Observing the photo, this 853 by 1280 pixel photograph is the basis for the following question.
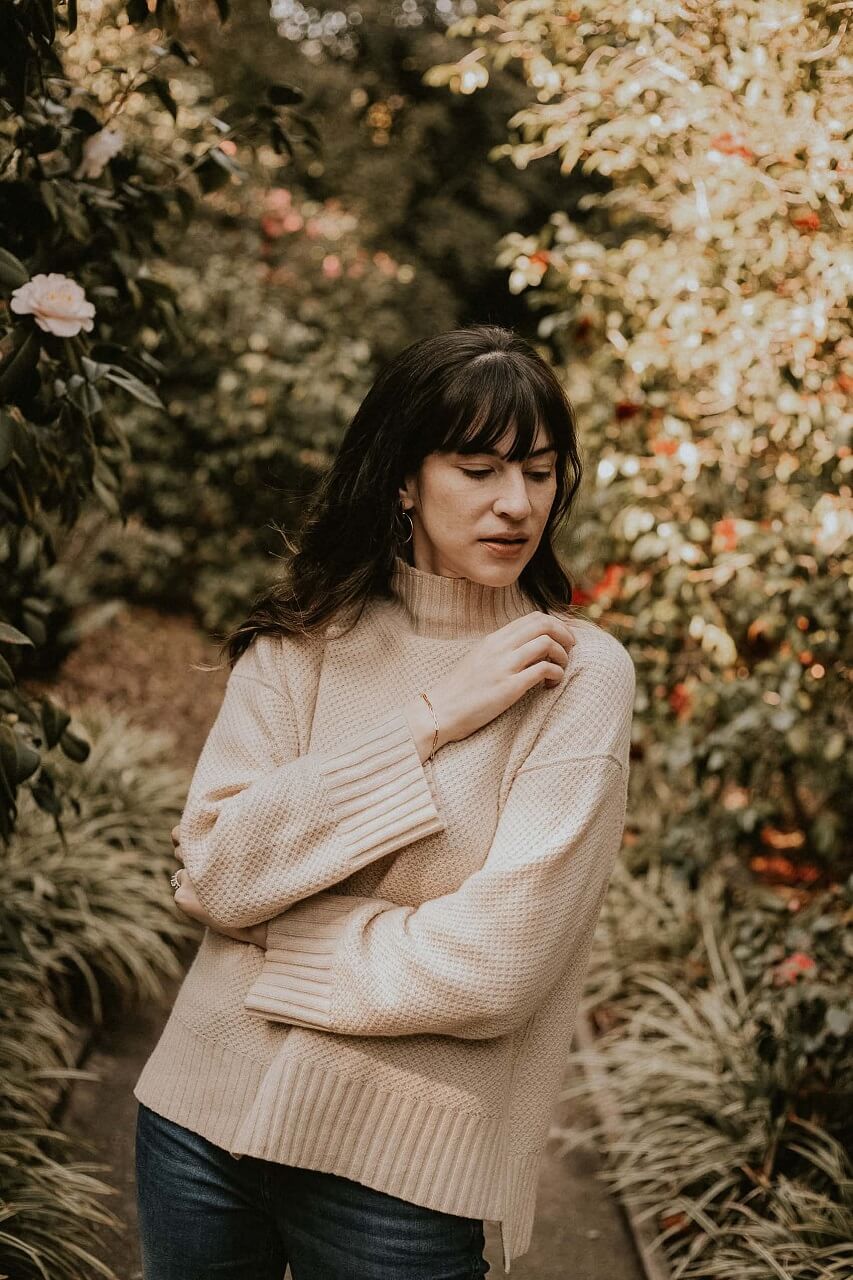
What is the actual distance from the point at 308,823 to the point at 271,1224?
0.57 m

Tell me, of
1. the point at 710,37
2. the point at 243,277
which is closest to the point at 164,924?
the point at 710,37

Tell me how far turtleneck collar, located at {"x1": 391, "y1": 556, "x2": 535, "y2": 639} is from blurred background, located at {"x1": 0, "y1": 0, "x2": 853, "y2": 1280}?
1.28 feet

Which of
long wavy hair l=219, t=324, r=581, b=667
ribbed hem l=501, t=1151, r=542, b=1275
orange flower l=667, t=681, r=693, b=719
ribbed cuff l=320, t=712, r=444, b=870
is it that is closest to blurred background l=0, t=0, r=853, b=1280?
orange flower l=667, t=681, r=693, b=719

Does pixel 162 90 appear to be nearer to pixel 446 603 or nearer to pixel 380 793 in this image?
pixel 446 603

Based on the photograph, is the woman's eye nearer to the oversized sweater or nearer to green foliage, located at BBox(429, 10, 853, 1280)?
the oversized sweater

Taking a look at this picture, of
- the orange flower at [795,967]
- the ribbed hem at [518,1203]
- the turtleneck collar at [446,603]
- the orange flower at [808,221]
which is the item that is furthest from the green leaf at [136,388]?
the orange flower at [795,967]

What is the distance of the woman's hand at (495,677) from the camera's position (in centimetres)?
164

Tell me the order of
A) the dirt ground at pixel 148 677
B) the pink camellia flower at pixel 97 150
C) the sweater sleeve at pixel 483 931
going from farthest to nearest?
the dirt ground at pixel 148 677 → the pink camellia flower at pixel 97 150 → the sweater sleeve at pixel 483 931

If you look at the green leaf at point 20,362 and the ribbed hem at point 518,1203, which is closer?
the ribbed hem at point 518,1203

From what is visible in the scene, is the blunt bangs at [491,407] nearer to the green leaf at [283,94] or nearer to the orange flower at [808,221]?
the green leaf at [283,94]

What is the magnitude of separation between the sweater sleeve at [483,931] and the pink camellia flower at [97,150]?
167 centimetres

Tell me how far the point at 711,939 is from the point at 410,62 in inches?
399

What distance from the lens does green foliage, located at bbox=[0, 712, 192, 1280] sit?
283 centimetres

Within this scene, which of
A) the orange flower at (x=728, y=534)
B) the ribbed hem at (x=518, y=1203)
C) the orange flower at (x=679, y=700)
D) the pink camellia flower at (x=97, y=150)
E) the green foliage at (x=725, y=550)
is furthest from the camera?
the orange flower at (x=679, y=700)
